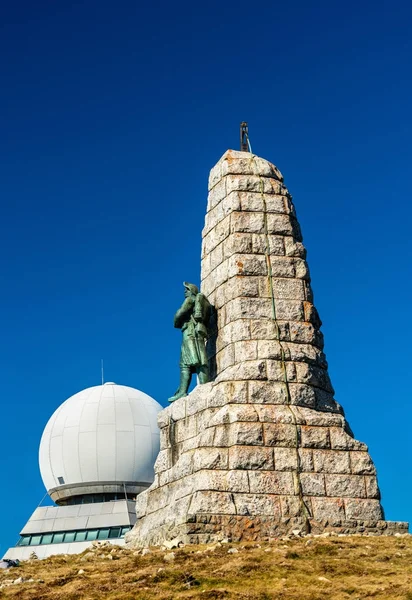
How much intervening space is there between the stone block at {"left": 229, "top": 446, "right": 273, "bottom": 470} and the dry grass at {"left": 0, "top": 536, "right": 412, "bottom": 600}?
185cm

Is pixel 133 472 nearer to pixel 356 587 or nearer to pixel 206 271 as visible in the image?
pixel 206 271

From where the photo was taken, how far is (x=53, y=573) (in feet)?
41.3

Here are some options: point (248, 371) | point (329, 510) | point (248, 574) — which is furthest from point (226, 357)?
point (248, 574)

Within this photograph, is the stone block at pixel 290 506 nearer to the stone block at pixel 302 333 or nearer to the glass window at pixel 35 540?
the stone block at pixel 302 333

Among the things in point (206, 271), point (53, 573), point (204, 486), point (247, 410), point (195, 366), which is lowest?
point (53, 573)

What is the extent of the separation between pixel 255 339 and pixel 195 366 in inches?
64.3

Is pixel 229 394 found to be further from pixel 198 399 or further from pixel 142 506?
pixel 142 506

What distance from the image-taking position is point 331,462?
50.0ft

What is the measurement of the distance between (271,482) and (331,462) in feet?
4.30

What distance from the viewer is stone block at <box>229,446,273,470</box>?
14664 millimetres

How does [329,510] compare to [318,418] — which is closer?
[329,510]

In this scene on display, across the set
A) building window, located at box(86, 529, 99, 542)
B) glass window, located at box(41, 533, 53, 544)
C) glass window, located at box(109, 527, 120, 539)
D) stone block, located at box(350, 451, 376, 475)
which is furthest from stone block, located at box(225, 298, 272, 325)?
glass window, located at box(41, 533, 53, 544)

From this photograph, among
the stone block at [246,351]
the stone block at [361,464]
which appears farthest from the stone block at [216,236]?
the stone block at [361,464]

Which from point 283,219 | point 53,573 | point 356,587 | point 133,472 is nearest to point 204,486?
point 53,573
